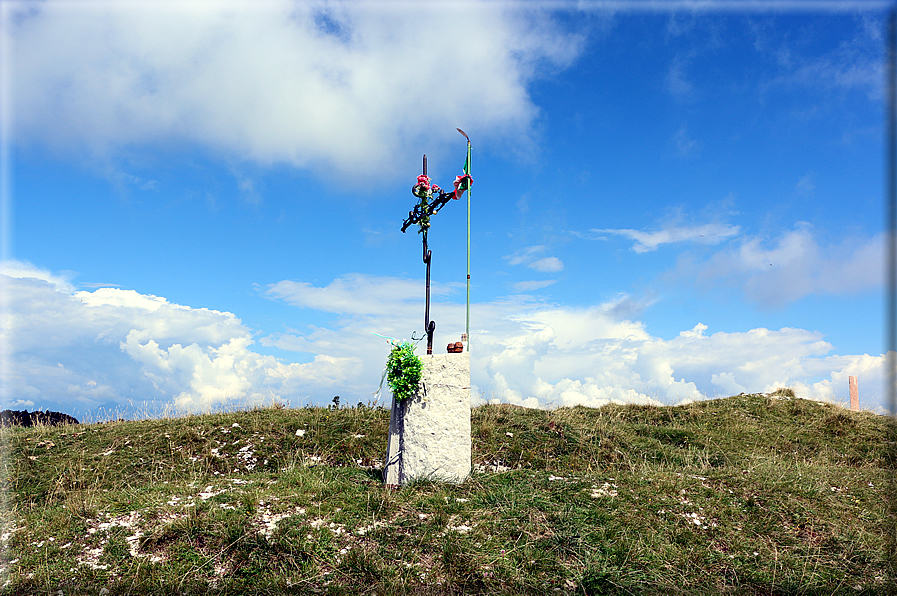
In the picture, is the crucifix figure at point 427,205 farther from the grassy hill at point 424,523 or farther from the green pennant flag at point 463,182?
the grassy hill at point 424,523

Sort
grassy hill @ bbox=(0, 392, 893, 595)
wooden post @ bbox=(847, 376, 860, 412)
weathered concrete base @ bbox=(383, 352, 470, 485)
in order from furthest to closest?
wooden post @ bbox=(847, 376, 860, 412), weathered concrete base @ bbox=(383, 352, 470, 485), grassy hill @ bbox=(0, 392, 893, 595)

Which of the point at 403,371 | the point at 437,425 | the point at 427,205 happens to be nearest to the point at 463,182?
the point at 427,205

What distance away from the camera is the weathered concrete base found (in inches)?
352

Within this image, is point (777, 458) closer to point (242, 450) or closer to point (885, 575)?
point (885, 575)

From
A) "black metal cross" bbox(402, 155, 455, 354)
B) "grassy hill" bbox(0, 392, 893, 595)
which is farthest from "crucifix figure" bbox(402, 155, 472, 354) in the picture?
"grassy hill" bbox(0, 392, 893, 595)

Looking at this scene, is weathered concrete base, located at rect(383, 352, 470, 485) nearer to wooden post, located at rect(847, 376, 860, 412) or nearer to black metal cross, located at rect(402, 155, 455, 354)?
black metal cross, located at rect(402, 155, 455, 354)

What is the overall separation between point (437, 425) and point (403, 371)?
108cm

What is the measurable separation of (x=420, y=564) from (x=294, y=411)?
9434 mm

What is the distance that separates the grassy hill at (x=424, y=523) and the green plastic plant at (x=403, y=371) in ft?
5.07

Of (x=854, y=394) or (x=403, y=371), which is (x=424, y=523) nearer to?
(x=403, y=371)

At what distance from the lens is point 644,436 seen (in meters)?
15.1

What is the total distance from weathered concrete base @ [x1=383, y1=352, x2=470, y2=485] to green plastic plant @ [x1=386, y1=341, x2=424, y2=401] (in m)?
0.13

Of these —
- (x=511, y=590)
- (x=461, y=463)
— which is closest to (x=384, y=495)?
(x=461, y=463)

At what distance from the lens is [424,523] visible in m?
7.23
